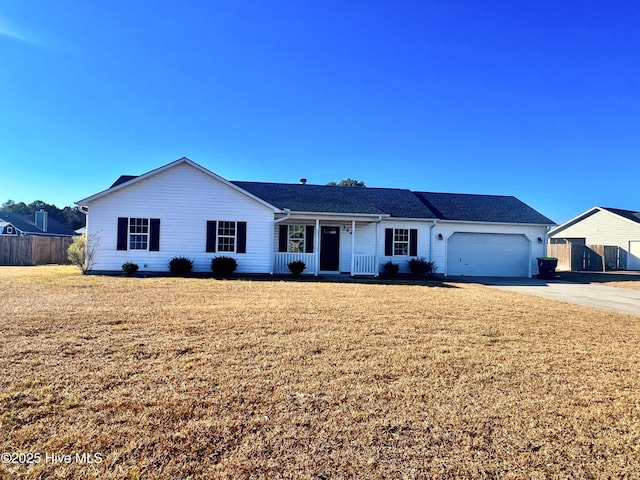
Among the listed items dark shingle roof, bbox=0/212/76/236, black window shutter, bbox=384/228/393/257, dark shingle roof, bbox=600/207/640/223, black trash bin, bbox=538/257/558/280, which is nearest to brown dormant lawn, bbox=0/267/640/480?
black window shutter, bbox=384/228/393/257

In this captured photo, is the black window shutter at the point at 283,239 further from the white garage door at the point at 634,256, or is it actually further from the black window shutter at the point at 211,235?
the white garage door at the point at 634,256

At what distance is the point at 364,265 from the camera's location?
16312 millimetres

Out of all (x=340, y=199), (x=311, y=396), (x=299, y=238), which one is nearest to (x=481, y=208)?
(x=340, y=199)

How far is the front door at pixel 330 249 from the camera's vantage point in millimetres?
17141

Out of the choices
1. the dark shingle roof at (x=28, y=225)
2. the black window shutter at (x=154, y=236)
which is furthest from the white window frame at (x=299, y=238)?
the dark shingle roof at (x=28, y=225)

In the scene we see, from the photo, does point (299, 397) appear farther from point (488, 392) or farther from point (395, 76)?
point (395, 76)

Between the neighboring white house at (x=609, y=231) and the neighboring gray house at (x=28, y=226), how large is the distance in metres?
49.8

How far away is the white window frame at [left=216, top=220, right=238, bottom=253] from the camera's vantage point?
15414 mm

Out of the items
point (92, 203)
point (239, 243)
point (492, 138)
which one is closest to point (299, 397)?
point (239, 243)

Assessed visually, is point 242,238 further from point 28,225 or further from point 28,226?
point 28,225

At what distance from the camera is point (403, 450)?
271 cm

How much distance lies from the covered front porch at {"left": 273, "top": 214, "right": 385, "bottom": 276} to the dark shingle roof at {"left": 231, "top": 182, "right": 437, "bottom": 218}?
605 mm

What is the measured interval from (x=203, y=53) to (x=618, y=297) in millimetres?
17079

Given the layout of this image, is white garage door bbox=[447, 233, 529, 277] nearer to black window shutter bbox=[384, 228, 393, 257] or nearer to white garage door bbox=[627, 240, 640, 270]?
black window shutter bbox=[384, 228, 393, 257]
